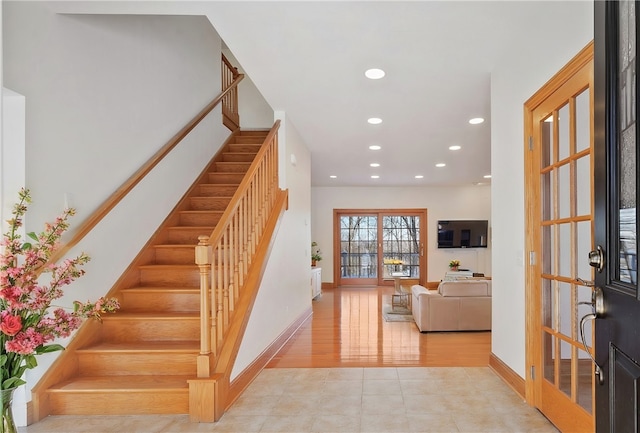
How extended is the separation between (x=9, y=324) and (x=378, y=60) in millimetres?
2822

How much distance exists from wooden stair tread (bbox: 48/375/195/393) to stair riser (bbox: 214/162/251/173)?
10.4ft

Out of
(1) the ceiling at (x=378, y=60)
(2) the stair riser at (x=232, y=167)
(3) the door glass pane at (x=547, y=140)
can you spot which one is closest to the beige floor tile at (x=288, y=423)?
(3) the door glass pane at (x=547, y=140)

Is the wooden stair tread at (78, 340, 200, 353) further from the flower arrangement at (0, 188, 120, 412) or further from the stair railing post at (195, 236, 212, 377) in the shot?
the flower arrangement at (0, 188, 120, 412)

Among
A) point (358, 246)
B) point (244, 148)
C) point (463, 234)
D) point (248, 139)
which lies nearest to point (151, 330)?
point (244, 148)

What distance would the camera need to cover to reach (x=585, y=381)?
2148mm

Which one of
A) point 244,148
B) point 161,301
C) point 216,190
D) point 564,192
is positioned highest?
point 244,148

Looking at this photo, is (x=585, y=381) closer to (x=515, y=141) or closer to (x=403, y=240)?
(x=515, y=141)

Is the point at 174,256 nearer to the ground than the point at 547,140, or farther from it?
nearer to the ground

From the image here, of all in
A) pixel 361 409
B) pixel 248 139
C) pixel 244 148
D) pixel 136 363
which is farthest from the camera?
pixel 248 139

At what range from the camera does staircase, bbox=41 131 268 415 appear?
8.82 ft

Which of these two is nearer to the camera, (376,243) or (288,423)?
(288,423)

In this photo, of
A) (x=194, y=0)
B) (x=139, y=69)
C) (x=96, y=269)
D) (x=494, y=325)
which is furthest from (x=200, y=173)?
(x=494, y=325)

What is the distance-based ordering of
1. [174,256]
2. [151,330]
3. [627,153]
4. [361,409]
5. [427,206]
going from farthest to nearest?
[427,206]
[174,256]
[151,330]
[361,409]
[627,153]

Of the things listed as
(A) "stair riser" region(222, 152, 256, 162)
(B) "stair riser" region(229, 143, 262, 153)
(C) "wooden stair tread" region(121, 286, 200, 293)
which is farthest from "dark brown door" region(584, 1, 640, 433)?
(B) "stair riser" region(229, 143, 262, 153)
